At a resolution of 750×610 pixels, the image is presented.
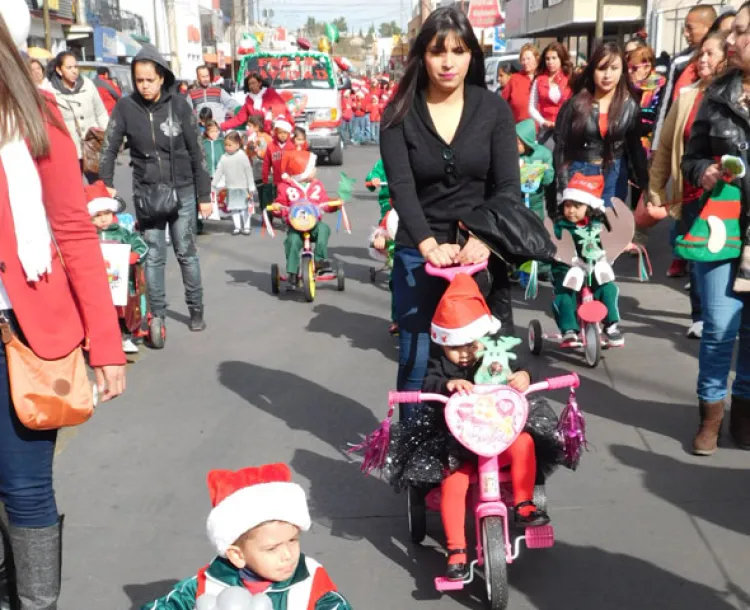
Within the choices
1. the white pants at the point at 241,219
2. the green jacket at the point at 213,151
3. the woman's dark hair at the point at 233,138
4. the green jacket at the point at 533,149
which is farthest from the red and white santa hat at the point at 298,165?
the green jacket at the point at 213,151

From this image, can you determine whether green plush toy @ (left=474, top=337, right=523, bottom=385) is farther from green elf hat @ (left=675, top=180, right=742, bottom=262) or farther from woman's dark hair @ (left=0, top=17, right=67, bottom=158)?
woman's dark hair @ (left=0, top=17, right=67, bottom=158)

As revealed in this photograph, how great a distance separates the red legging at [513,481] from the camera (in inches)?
153

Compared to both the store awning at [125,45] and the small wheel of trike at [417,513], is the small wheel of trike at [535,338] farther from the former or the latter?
the store awning at [125,45]

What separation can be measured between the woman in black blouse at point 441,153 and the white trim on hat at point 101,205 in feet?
10.8

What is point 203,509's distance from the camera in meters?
4.75

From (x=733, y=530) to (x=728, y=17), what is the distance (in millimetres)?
4816

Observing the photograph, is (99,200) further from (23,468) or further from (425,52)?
(23,468)

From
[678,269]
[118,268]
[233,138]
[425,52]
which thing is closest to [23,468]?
[425,52]

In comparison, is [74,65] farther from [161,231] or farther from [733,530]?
[733,530]

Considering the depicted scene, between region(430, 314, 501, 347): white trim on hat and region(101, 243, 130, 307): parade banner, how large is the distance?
11.8 feet

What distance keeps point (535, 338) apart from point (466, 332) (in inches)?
132

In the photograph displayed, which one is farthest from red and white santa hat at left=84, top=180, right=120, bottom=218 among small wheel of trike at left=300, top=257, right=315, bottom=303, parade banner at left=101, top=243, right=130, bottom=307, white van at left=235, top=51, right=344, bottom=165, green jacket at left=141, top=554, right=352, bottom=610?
white van at left=235, top=51, right=344, bottom=165

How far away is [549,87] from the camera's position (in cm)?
1115

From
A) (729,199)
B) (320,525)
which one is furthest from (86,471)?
(729,199)
